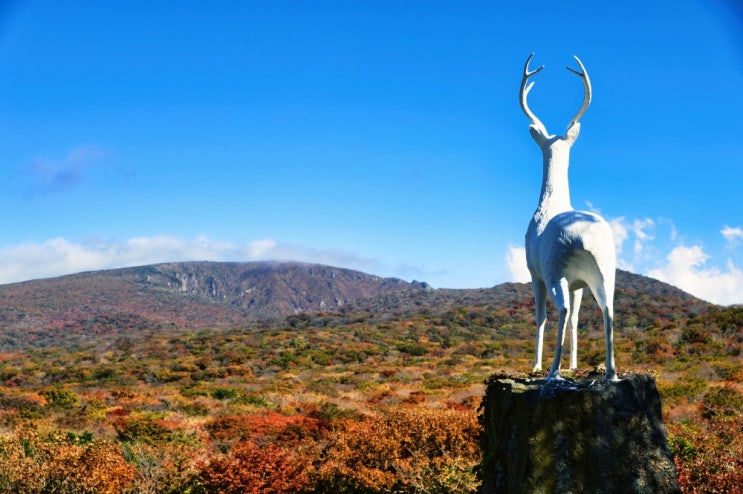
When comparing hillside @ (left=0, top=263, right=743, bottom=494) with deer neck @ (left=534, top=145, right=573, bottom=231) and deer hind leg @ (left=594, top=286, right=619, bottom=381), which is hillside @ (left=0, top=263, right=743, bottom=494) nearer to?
deer hind leg @ (left=594, top=286, right=619, bottom=381)

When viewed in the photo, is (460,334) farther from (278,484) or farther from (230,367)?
(278,484)

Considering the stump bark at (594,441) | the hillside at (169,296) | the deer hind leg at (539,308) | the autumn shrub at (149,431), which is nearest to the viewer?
the stump bark at (594,441)

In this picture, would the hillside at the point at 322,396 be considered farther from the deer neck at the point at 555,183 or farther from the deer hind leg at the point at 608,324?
the deer neck at the point at 555,183

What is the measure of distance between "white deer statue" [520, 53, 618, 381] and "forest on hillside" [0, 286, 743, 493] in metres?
1.06

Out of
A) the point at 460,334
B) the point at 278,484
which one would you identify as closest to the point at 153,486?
the point at 278,484

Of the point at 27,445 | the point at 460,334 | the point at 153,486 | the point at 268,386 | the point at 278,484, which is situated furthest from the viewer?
the point at 460,334

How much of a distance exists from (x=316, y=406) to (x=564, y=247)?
12248mm

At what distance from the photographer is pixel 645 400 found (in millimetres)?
4867

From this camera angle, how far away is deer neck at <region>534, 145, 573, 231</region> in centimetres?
607

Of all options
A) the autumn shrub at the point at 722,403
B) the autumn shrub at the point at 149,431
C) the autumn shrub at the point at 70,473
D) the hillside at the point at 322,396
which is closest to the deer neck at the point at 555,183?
the hillside at the point at 322,396

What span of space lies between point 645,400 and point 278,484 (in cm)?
447

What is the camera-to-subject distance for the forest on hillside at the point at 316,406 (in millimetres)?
7578

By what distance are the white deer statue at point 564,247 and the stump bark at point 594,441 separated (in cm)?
29

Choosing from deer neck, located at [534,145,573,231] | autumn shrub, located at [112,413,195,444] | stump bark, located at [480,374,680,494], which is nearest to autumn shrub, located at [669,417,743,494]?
stump bark, located at [480,374,680,494]
